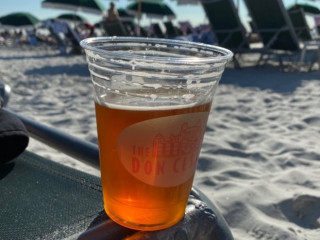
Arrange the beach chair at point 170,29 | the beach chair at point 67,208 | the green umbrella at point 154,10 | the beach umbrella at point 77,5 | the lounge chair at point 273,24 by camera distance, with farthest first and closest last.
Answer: the green umbrella at point 154,10 < the beach chair at point 170,29 < the beach umbrella at point 77,5 < the lounge chair at point 273,24 < the beach chair at point 67,208

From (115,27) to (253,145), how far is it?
261 inches

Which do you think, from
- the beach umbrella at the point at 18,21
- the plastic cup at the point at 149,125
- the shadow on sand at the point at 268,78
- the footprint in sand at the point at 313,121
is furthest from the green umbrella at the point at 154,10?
the plastic cup at the point at 149,125

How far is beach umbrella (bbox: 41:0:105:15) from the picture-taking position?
13.0m

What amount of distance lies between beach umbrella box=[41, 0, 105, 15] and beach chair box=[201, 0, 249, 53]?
7850 mm

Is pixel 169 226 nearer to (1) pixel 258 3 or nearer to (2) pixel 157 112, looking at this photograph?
(2) pixel 157 112

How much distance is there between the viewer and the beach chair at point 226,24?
6656mm

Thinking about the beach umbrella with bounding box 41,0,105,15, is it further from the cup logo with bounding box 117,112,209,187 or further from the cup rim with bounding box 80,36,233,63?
the cup logo with bounding box 117,112,209,187

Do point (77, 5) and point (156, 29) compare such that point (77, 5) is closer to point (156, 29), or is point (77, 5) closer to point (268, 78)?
point (156, 29)

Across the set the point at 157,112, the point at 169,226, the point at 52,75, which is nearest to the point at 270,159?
the point at 169,226

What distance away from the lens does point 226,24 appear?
6.92 m

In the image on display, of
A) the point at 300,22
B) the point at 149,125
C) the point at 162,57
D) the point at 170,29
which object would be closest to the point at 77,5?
the point at 170,29

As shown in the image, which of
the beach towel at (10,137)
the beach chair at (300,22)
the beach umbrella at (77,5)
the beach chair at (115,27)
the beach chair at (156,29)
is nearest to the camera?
the beach towel at (10,137)

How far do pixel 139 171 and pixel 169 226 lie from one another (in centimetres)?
15

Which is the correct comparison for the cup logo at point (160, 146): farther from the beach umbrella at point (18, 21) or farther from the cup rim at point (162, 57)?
the beach umbrella at point (18, 21)
